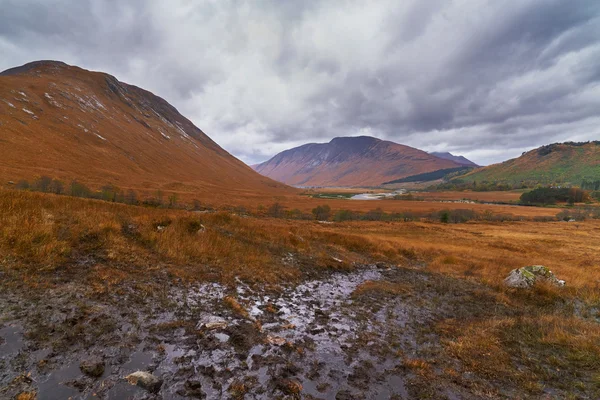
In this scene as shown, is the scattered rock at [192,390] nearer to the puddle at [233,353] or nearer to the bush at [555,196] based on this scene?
the puddle at [233,353]

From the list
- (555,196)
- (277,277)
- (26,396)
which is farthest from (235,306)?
(555,196)

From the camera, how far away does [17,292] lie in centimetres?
746

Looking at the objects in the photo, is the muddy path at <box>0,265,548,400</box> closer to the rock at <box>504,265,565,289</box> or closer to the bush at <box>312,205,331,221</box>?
the rock at <box>504,265,565,289</box>

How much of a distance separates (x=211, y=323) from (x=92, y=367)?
3.16 meters

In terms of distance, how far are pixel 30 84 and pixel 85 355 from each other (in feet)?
678

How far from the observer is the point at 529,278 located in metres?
16.2

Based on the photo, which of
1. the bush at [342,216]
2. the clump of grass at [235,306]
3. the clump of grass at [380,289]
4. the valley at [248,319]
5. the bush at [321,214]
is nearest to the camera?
the valley at [248,319]

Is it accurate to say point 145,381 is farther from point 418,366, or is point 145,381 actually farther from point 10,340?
point 418,366

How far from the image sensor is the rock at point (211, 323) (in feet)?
26.5

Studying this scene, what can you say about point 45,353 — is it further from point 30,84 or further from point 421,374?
point 30,84

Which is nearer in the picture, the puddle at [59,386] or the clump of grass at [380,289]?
the puddle at [59,386]

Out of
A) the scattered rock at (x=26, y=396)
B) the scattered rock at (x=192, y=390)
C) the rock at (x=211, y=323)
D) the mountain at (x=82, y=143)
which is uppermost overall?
the mountain at (x=82, y=143)

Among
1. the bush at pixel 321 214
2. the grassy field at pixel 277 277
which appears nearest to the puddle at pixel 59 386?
the grassy field at pixel 277 277

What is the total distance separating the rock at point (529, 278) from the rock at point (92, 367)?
20.6m
